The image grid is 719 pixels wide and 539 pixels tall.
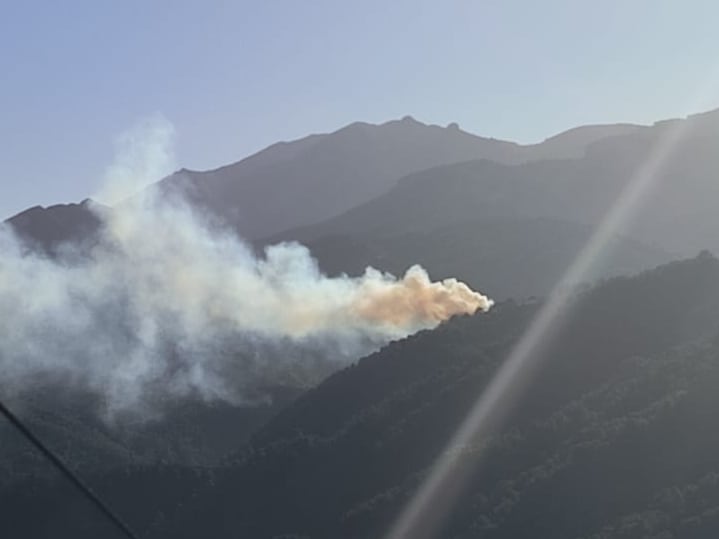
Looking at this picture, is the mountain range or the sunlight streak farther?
the sunlight streak

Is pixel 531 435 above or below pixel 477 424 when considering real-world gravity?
below

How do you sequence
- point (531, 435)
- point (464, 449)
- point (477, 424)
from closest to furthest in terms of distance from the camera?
point (531, 435)
point (464, 449)
point (477, 424)

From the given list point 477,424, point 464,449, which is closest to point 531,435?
point 464,449

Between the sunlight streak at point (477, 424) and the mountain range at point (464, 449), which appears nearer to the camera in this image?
the mountain range at point (464, 449)

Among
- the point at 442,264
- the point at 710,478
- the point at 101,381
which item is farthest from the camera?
the point at 442,264

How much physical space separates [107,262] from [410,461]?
9200 centimetres

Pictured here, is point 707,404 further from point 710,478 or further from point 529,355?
point 529,355

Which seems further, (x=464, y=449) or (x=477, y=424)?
(x=477, y=424)

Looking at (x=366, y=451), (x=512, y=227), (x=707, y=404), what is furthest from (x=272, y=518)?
(x=512, y=227)

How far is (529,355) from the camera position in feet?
235

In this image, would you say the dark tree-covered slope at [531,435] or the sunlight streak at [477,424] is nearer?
the dark tree-covered slope at [531,435]

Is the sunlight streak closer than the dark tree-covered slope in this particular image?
No

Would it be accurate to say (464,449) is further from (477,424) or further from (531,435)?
(477,424)

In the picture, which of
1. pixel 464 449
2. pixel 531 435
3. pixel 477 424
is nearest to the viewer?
pixel 531 435
